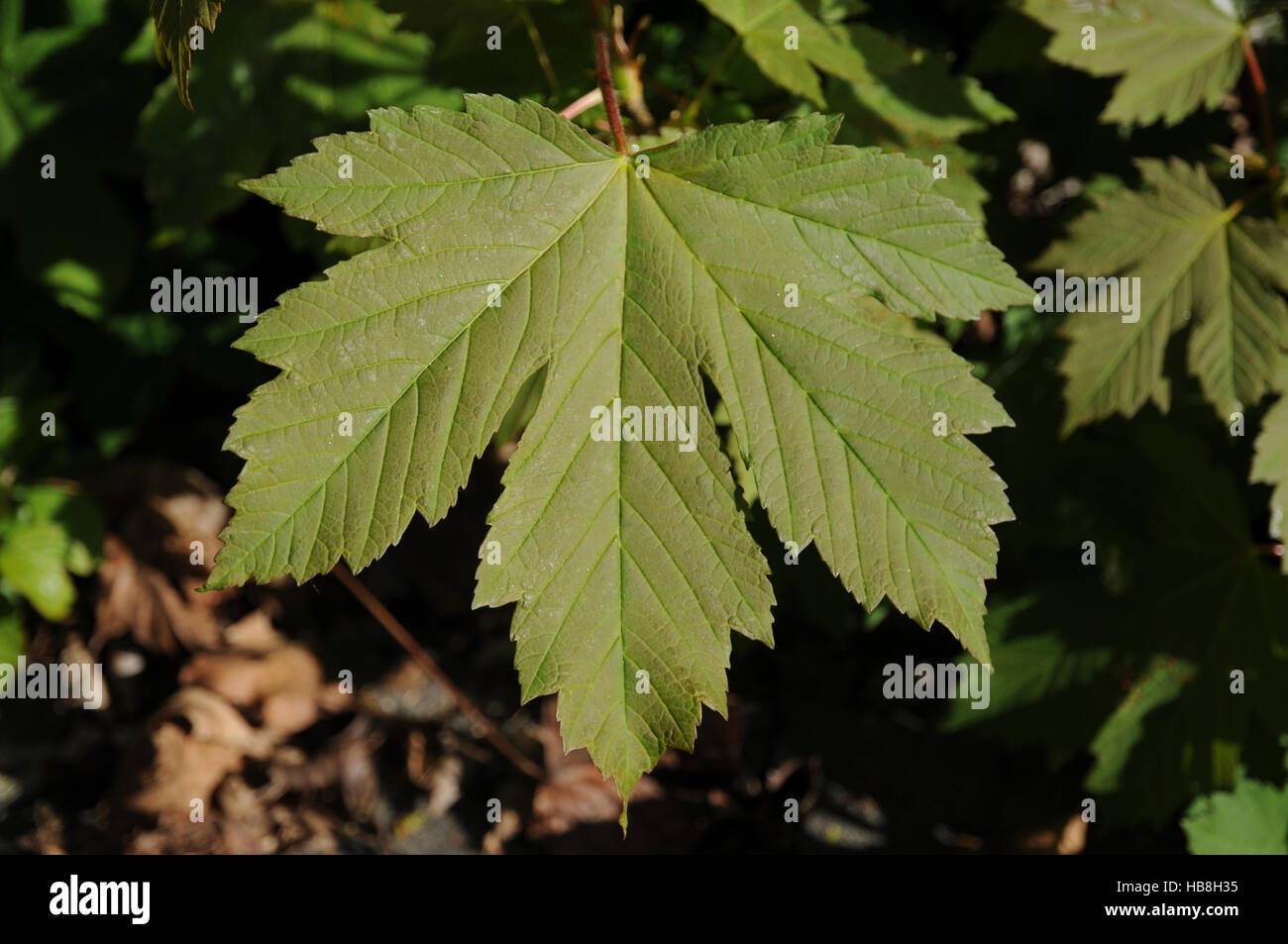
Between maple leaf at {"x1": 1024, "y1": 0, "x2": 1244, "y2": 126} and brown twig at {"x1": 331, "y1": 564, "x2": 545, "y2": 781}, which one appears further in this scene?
brown twig at {"x1": 331, "y1": 564, "x2": 545, "y2": 781}

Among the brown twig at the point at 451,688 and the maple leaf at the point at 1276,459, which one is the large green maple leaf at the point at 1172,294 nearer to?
the maple leaf at the point at 1276,459

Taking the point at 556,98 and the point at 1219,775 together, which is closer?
the point at 556,98

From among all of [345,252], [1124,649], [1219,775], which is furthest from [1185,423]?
[345,252]

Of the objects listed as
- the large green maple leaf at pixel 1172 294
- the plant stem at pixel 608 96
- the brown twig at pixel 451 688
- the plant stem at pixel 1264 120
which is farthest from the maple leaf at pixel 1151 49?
the brown twig at pixel 451 688

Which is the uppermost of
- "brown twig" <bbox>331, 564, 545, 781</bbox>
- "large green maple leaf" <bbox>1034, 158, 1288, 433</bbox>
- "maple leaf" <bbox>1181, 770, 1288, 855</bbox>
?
"large green maple leaf" <bbox>1034, 158, 1288, 433</bbox>

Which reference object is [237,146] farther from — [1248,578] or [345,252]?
[1248,578]

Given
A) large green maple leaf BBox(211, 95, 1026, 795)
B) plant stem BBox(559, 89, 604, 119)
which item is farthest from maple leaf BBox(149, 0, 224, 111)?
plant stem BBox(559, 89, 604, 119)

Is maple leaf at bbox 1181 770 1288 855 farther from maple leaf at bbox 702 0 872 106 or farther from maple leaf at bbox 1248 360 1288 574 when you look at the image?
maple leaf at bbox 702 0 872 106
